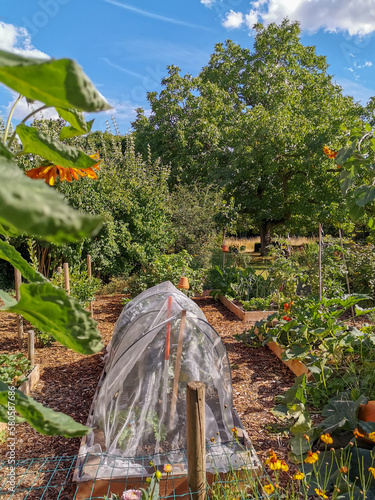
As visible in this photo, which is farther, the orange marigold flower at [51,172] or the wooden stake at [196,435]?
the wooden stake at [196,435]

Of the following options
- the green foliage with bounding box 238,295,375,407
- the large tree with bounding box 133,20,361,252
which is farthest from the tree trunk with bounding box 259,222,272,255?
the green foliage with bounding box 238,295,375,407

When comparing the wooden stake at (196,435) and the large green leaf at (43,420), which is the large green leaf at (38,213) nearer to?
the large green leaf at (43,420)

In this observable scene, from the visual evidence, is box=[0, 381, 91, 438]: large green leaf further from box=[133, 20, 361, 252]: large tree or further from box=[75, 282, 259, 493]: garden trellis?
box=[133, 20, 361, 252]: large tree

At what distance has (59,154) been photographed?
0.56 m

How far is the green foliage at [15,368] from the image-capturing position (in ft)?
11.4

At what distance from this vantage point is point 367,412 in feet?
9.02

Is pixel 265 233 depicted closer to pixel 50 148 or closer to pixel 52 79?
pixel 50 148

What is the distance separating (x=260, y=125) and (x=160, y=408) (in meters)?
12.5

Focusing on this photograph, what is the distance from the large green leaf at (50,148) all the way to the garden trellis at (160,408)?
7.18 ft

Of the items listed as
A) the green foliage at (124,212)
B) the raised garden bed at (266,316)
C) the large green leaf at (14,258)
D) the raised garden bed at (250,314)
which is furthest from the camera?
the green foliage at (124,212)

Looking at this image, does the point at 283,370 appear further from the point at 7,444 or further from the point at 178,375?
the point at 7,444

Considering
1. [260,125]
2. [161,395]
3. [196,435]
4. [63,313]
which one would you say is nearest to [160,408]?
[161,395]

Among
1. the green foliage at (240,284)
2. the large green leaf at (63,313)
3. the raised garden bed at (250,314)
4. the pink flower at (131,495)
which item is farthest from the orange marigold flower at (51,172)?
the green foliage at (240,284)

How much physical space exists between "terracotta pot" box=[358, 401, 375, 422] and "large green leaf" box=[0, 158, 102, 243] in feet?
9.92
